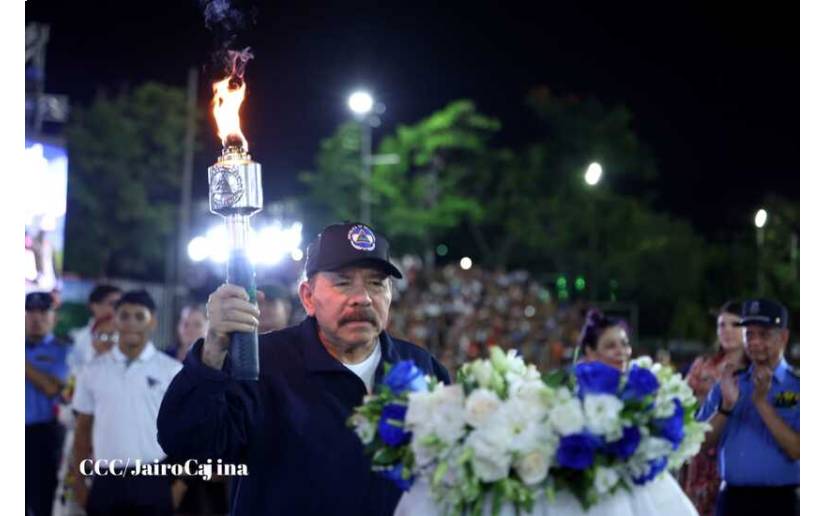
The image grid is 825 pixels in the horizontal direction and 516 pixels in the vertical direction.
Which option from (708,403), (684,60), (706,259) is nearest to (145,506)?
(708,403)

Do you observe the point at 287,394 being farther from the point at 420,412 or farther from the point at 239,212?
the point at 420,412

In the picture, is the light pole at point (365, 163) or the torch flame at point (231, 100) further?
the light pole at point (365, 163)

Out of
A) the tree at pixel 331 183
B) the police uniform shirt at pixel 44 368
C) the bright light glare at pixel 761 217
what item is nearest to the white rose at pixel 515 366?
the police uniform shirt at pixel 44 368

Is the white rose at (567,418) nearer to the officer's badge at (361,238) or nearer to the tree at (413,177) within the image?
the officer's badge at (361,238)

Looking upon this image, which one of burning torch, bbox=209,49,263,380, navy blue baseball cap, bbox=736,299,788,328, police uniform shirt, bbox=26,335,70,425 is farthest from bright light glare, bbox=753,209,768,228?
burning torch, bbox=209,49,263,380

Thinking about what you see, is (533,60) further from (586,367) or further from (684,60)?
(586,367)

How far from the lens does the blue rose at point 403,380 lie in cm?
216

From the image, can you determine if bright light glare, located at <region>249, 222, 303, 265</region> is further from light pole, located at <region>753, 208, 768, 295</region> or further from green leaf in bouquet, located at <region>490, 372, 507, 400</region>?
green leaf in bouquet, located at <region>490, 372, 507, 400</region>

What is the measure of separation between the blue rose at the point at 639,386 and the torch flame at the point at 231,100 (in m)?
1.28

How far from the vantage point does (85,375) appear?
584 centimetres

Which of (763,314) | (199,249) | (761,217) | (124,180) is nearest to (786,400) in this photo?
(763,314)

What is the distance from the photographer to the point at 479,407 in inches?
80.6
